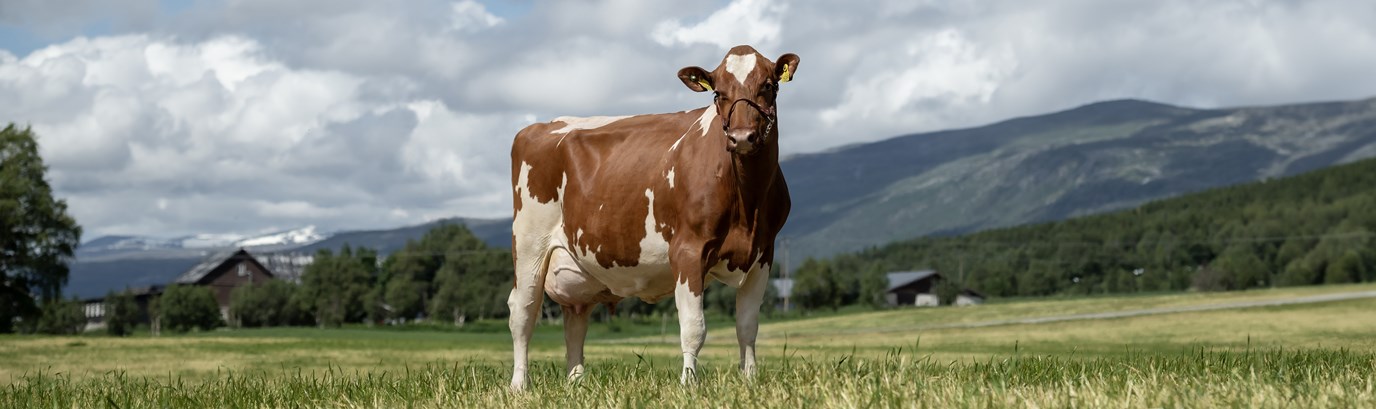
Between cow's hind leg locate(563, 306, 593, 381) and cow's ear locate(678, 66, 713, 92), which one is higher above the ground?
cow's ear locate(678, 66, 713, 92)

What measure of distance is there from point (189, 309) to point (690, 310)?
14028cm

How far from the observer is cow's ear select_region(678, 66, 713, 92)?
35.5ft

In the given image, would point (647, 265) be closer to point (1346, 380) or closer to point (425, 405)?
point (425, 405)

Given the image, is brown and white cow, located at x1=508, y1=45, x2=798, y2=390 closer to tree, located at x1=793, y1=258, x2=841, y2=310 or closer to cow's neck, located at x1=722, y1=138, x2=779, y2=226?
cow's neck, located at x1=722, y1=138, x2=779, y2=226

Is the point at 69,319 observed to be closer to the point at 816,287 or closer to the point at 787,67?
the point at 816,287

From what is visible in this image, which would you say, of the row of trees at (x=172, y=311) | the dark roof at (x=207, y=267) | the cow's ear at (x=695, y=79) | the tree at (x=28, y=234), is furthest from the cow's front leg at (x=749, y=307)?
the dark roof at (x=207, y=267)

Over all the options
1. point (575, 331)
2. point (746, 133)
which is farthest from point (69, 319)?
point (746, 133)

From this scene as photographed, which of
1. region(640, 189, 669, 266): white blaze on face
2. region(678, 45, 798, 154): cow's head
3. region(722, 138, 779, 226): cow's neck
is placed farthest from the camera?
region(640, 189, 669, 266): white blaze on face

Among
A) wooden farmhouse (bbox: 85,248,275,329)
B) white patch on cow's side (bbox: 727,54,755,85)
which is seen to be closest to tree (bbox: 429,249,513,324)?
wooden farmhouse (bbox: 85,248,275,329)

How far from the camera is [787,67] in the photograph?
1070cm

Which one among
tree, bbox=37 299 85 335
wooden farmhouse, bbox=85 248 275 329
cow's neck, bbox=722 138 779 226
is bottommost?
cow's neck, bbox=722 138 779 226

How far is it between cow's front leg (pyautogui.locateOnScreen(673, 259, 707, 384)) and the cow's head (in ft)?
3.67

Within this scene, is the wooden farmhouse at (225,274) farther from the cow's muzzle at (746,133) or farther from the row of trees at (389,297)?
the cow's muzzle at (746,133)

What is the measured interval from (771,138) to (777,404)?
9.72 feet
